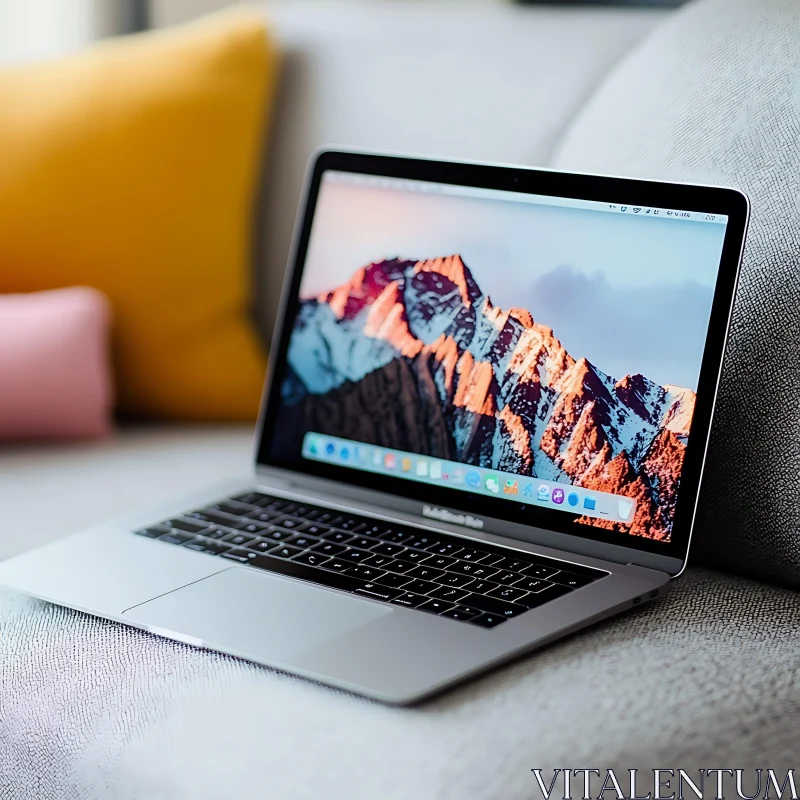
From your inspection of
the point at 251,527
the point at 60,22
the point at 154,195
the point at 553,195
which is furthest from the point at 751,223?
the point at 60,22

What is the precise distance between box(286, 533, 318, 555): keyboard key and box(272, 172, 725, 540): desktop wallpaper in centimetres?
12

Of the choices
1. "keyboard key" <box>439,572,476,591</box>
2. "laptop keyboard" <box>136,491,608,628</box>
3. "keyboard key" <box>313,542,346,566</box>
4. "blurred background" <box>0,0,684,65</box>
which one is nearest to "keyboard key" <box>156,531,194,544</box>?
"laptop keyboard" <box>136,491,608,628</box>

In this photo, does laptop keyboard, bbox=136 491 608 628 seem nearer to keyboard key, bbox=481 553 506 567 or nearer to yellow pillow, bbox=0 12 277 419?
keyboard key, bbox=481 553 506 567

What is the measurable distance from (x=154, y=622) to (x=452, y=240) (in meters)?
0.40

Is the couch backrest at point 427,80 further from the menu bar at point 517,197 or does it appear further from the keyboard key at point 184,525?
the keyboard key at point 184,525

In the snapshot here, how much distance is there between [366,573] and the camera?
0.80 meters

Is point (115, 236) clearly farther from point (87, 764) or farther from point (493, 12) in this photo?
point (87, 764)

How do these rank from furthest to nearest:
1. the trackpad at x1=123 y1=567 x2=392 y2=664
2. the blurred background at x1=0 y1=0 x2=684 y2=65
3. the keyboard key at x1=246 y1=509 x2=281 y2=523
A: the blurred background at x1=0 y1=0 x2=684 y2=65 < the keyboard key at x1=246 y1=509 x2=281 y2=523 < the trackpad at x1=123 y1=567 x2=392 y2=664

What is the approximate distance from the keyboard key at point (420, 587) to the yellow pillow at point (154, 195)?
0.53 metres

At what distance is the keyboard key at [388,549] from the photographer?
836 mm

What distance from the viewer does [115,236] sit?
1.20 meters

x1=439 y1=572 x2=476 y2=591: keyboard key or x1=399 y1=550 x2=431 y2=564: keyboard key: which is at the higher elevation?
x1=399 y1=550 x2=431 y2=564: keyboard key

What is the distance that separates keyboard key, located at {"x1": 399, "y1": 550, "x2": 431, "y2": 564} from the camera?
32.4 inches

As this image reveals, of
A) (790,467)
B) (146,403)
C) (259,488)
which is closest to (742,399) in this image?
(790,467)
